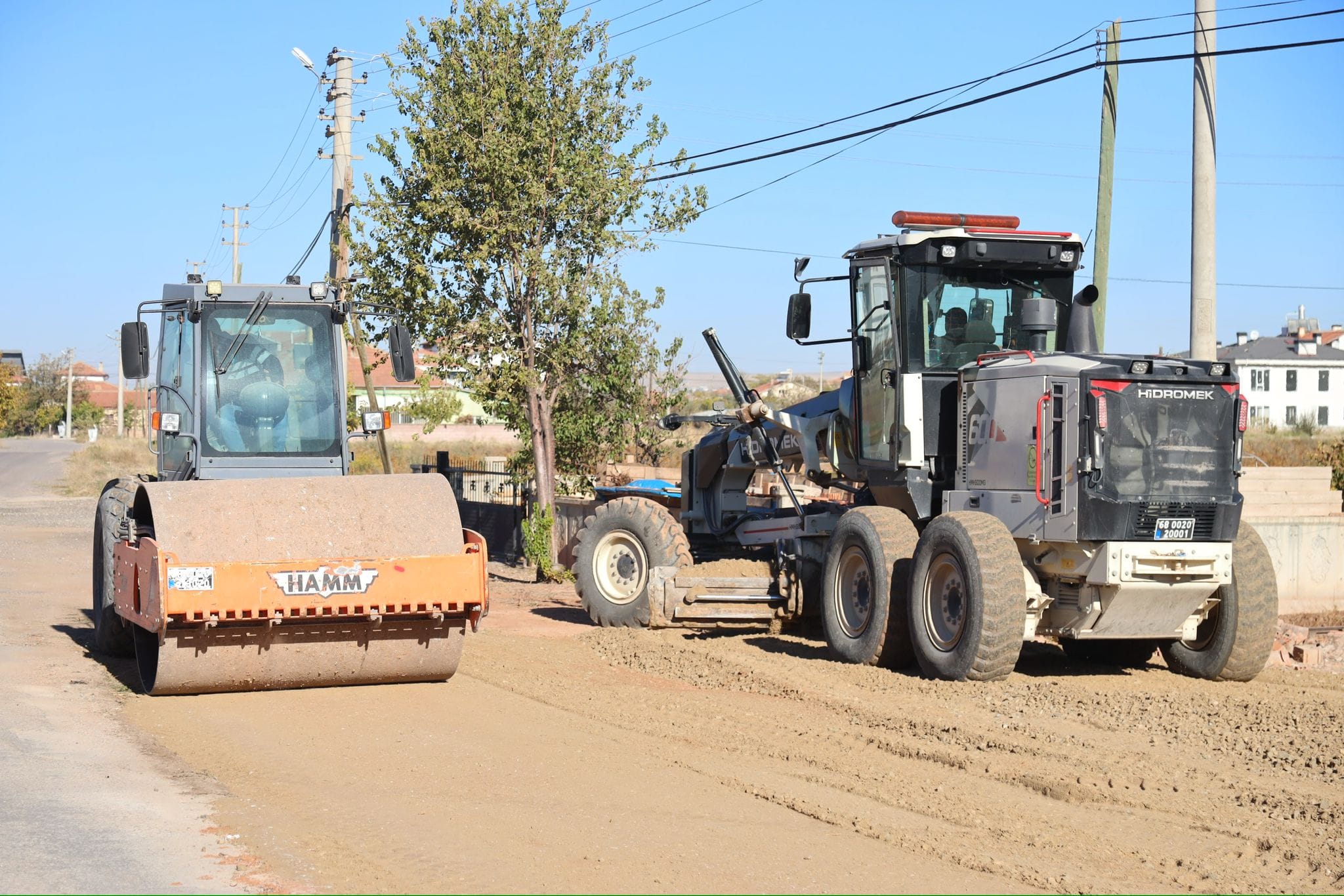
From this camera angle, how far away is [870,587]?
38.9ft

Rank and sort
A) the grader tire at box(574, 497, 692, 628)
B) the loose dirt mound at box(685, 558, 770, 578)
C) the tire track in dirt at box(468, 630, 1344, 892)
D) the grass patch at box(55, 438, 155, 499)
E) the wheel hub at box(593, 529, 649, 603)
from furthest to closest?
the grass patch at box(55, 438, 155, 499) → the wheel hub at box(593, 529, 649, 603) → the grader tire at box(574, 497, 692, 628) → the loose dirt mound at box(685, 558, 770, 578) → the tire track in dirt at box(468, 630, 1344, 892)

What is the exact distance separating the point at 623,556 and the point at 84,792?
8408mm

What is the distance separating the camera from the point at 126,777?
24.6ft

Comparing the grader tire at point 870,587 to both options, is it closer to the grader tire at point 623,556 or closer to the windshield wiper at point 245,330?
the grader tire at point 623,556

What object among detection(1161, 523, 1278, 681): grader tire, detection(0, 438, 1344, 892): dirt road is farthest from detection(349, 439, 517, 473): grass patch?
detection(1161, 523, 1278, 681): grader tire

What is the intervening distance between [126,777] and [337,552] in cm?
230

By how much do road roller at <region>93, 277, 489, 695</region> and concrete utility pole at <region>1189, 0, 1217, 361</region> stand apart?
8816mm

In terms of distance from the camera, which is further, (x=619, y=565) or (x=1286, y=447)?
(x=1286, y=447)

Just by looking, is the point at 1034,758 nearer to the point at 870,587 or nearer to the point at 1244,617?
the point at 1244,617

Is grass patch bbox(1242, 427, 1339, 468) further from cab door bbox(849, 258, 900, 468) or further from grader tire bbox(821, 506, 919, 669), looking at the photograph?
grader tire bbox(821, 506, 919, 669)

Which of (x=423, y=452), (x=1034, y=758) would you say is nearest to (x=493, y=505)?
(x=1034, y=758)

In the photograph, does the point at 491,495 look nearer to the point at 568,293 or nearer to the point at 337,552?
the point at 568,293

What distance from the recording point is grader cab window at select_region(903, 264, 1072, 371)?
478 inches

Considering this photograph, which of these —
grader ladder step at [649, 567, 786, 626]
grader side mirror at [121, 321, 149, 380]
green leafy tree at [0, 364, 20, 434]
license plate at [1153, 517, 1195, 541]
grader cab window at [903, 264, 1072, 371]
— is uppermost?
green leafy tree at [0, 364, 20, 434]
